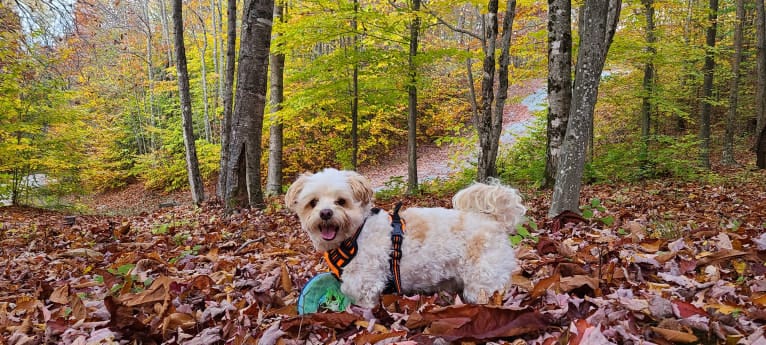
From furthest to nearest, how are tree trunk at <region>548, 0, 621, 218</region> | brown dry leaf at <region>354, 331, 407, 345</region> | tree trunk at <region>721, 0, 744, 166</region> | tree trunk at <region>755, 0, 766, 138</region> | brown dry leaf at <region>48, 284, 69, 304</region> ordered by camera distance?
tree trunk at <region>721, 0, 744, 166</region>, tree trunk at <region>755, 0, 766, 138</region>, tree trunk at <region>548, 0, 621, 218</region>, brown dry leaf at <region>48, 284, 69, 304</region>, brown dry leaf at <region>354, 331, 407, 345</region>

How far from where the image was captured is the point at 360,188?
142 inches

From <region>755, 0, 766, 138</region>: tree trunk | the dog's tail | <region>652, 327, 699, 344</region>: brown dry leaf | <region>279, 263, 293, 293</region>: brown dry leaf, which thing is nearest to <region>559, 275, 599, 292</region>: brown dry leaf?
the dog's tail

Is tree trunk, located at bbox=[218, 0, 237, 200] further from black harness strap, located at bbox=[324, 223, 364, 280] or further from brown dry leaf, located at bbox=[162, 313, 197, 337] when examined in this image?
black harness strap, located at bbox=[324, 223, 364, 280]

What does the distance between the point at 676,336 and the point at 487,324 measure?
901 millimetres

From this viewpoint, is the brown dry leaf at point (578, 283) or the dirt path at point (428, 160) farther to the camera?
the dirt path at point (428, 160)

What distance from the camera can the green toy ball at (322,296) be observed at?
3.35m

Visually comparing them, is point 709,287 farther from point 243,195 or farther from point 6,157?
point 6,157

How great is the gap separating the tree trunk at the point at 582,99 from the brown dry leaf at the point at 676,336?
424cm

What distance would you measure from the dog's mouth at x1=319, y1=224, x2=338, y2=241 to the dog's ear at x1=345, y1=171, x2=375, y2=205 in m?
0.32

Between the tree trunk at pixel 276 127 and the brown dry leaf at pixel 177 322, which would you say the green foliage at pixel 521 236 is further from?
the tree trunk at pixel 276 127

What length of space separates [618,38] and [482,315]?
13803 mm

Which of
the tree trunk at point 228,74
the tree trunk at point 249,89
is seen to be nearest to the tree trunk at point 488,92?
the tree trunk at point 249,89

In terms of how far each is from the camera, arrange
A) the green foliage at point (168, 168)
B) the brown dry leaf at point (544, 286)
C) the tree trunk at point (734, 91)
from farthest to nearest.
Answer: the green foliage at point (168, 168), the tree trunk at point (734, 91), the brown dry leaf at point (544, 286)

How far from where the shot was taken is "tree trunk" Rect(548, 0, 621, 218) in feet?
19.0
